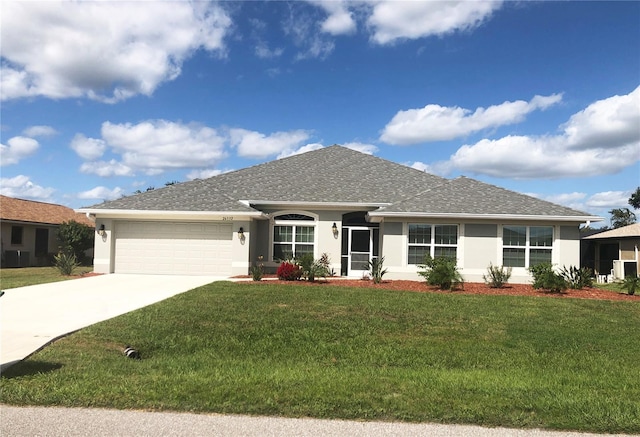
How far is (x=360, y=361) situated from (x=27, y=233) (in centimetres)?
2789

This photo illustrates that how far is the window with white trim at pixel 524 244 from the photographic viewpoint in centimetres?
1892

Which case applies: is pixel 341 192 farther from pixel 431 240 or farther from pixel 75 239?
pixel 75 239

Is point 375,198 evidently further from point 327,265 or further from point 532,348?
point 532,348

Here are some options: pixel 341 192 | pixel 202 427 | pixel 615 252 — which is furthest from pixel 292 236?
pixel 615 252

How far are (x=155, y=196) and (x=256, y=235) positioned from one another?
485 centimetres

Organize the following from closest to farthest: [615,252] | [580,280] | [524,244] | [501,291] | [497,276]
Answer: [501,291]
[580,280]
[497,276]
[524,244]
[615,252]

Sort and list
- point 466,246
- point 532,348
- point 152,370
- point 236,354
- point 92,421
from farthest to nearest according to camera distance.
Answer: point 466,246 → point 532,348 → point 236,354 → point 152,370 → point 92,421

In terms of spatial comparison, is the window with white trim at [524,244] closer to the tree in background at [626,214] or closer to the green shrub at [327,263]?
the green shrub at [327,263]

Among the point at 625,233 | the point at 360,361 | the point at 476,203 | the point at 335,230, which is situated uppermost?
the point at 476,203

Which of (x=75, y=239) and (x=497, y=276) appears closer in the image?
(x=497, y=276)

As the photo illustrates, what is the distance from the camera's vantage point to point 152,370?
681cm

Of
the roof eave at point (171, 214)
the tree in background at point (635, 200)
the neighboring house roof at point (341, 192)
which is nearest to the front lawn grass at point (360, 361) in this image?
the roof eave at point (171, 214)

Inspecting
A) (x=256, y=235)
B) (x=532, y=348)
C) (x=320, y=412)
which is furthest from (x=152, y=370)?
(x=256, y=235)

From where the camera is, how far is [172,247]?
66.5 ft
